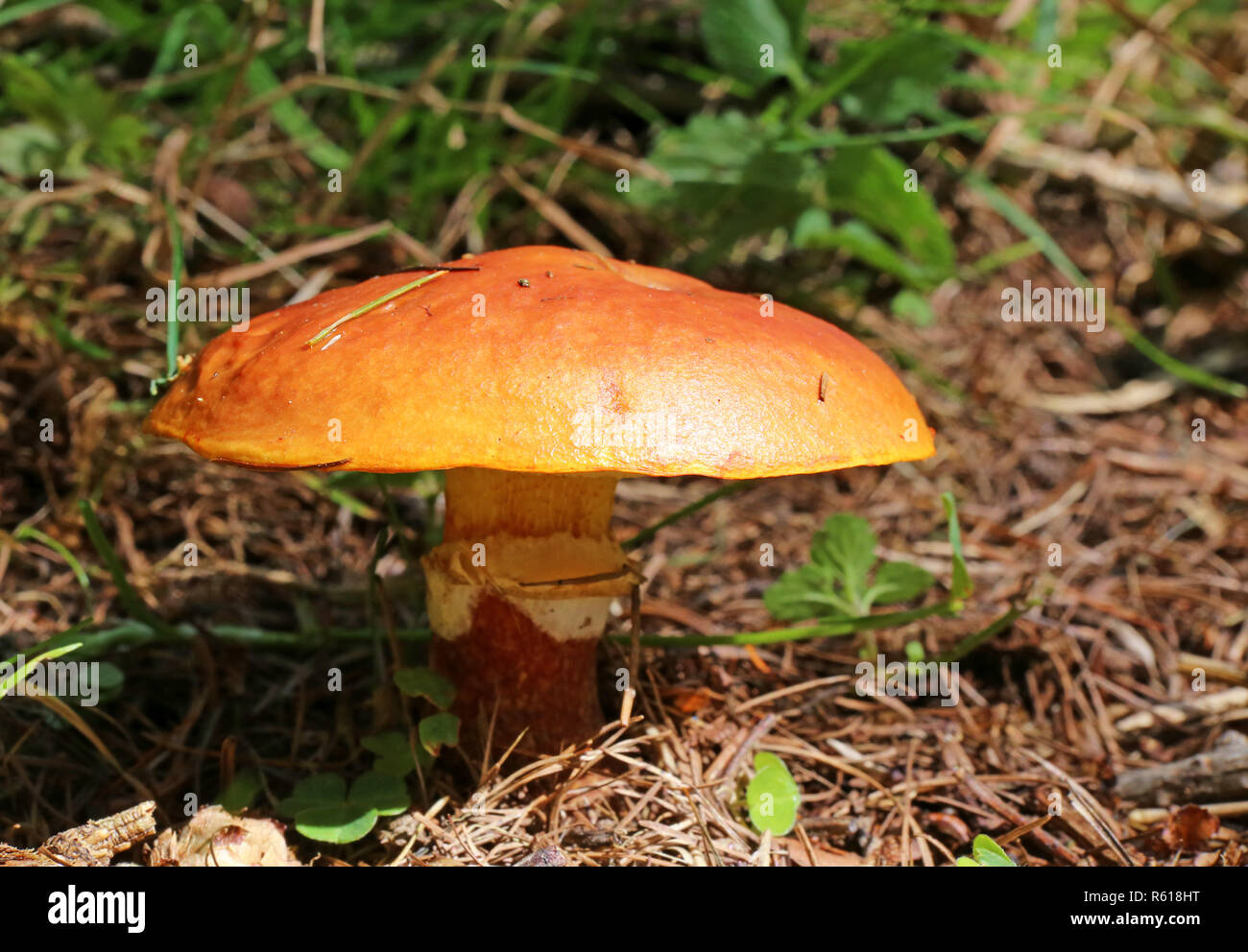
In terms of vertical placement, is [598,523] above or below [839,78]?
below

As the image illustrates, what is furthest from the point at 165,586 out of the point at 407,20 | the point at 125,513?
the point at 407,20

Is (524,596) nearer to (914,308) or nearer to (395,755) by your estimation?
(395,755)

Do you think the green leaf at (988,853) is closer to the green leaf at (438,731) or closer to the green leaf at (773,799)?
the green leaf at (773,799)

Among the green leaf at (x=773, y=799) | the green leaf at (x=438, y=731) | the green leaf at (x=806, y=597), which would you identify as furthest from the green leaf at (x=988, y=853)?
the green leaf at (x=438, y=731)

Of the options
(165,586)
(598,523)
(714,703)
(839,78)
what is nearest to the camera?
(598,523)

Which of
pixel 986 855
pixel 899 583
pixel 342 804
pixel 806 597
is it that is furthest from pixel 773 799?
pixel 342 804
